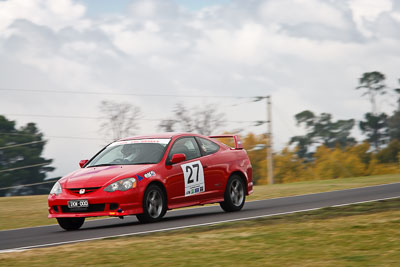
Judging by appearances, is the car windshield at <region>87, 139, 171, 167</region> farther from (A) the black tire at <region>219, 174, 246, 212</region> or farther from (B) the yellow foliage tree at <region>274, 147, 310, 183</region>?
(B) the yellow foliage tree at <region>274, 147, 310, 183</region>

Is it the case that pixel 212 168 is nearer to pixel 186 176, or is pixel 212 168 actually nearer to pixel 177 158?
pixel 186 176

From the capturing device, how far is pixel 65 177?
511 inches

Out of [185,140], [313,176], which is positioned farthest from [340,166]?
[185,140]

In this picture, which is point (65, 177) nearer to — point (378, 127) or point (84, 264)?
point (84, 264)

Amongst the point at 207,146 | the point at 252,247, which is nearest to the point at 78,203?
the point at 207,146

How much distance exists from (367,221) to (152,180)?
3.84 m

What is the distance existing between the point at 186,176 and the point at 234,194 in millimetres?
1539

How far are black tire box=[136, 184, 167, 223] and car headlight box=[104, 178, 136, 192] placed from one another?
0.29 m

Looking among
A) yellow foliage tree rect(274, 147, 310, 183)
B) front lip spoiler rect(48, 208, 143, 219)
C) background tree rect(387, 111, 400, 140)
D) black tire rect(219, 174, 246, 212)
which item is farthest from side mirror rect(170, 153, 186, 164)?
background tree rect(387, 111, 400, 140)

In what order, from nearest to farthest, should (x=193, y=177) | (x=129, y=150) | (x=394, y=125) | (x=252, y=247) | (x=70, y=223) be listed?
(x=252, y=247) → (x=70, y=223) → (x=129, y=150) → (x=193, y=177) → (x=394, y=125)

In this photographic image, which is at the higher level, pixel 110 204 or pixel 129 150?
pixel 129 150

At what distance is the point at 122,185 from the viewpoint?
40.4 feet

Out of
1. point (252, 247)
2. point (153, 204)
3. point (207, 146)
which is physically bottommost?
point (252, 247)

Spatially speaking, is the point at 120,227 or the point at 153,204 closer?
the point at 120,227
